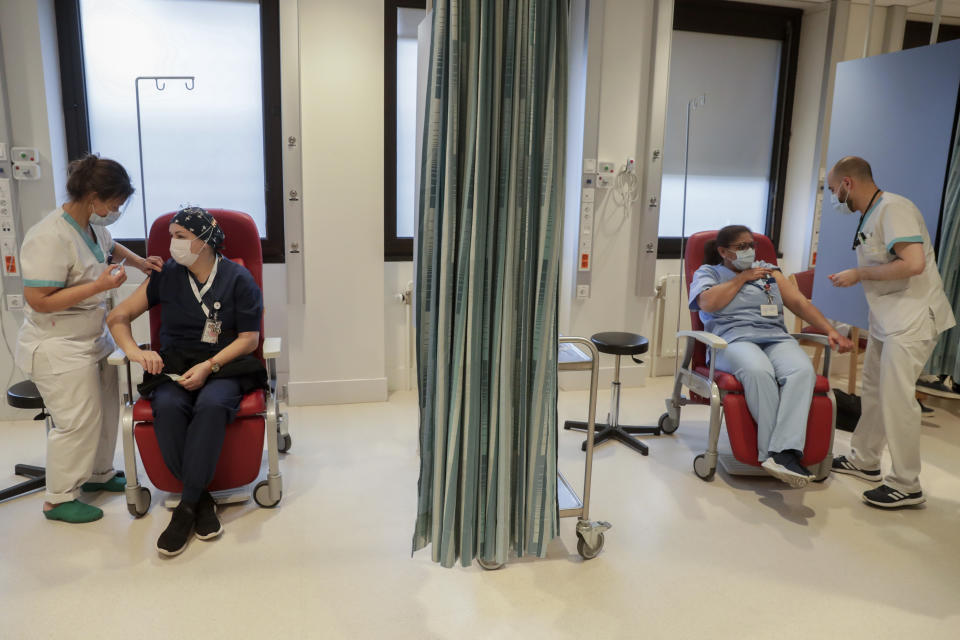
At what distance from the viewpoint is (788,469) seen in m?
2.63

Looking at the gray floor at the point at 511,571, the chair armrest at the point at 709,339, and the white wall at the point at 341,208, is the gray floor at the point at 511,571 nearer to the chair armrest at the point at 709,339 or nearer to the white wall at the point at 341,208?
the chair armrest at the point at 709,339

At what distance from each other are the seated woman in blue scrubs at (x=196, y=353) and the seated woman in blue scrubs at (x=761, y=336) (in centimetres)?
200

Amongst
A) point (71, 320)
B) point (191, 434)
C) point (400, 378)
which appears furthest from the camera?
point (400, 378)

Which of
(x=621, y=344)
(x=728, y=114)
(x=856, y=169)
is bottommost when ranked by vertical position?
(x=621, y=344)

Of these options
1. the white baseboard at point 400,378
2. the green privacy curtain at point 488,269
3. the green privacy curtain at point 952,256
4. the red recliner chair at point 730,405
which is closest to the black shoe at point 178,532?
the green privacy curtain at point 488,269

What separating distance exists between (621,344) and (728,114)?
2.39 metres

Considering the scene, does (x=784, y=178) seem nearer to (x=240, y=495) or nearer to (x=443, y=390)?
(x=443, y=390)

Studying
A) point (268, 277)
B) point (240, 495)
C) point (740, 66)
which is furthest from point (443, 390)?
point (740, 66)

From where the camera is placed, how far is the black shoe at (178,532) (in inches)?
89.7

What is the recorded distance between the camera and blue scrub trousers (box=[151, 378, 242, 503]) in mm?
2406

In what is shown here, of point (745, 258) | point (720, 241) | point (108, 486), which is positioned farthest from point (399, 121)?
point (108, 486)

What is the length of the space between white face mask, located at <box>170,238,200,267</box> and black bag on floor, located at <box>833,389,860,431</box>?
3.35 meters

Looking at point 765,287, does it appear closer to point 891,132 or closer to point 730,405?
point 730,405

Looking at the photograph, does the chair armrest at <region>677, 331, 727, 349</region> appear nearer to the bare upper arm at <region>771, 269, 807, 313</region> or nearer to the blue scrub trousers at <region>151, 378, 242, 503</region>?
the bare upper arm at <region>771, 269, 807, 313</region>
